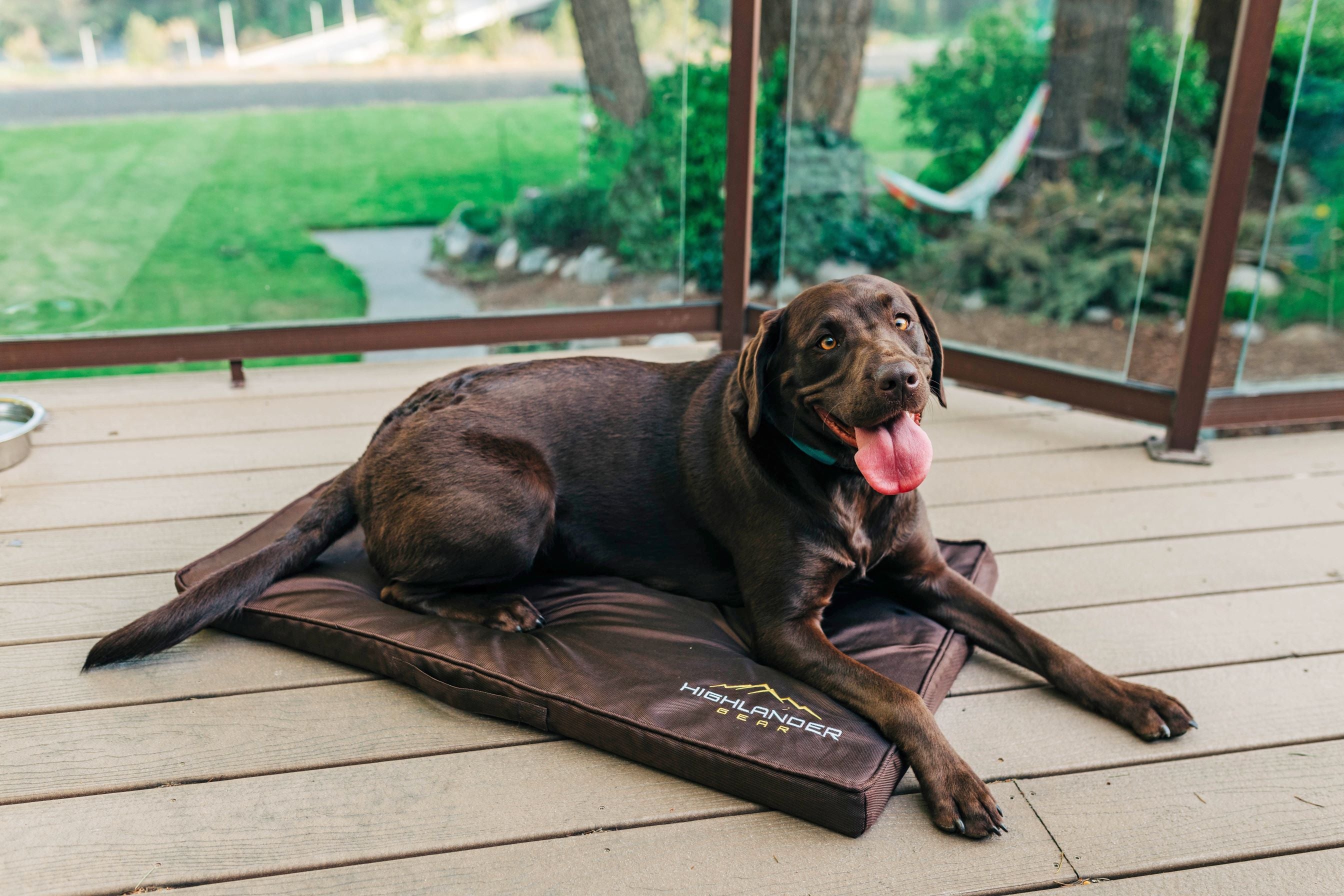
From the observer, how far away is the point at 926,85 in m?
3.92

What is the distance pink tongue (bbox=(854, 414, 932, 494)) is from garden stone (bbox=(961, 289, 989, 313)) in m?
2.18

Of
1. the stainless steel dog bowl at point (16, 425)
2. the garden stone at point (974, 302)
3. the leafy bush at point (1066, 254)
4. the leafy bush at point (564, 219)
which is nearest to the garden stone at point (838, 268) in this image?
the leafy bush at point (1066, 254)

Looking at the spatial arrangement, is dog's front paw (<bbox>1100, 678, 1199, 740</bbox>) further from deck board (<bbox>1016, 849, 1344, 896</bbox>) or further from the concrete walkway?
the concrete walkway

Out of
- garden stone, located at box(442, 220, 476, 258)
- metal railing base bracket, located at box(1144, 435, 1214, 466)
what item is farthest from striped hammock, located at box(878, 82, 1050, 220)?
garden stone, located at box(442, 220, 476, 258)

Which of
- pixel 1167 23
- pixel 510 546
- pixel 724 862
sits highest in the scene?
pixel 1167 23

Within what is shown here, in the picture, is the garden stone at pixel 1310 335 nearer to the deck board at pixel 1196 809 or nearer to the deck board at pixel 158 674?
the deck board at pixel 1196 809

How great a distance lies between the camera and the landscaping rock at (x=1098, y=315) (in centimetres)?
388

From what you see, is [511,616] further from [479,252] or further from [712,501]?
[479,252]

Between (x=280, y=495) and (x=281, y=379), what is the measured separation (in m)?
1.19

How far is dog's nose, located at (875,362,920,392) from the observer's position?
201 centimetres

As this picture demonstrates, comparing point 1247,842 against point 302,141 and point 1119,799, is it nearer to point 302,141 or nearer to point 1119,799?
point 1119,799

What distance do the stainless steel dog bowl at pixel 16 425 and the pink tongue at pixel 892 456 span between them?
2.83 m

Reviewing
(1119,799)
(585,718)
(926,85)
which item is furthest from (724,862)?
(926,85)

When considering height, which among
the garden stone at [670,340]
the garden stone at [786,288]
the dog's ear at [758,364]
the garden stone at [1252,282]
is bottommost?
the garden stone at [670,340]
